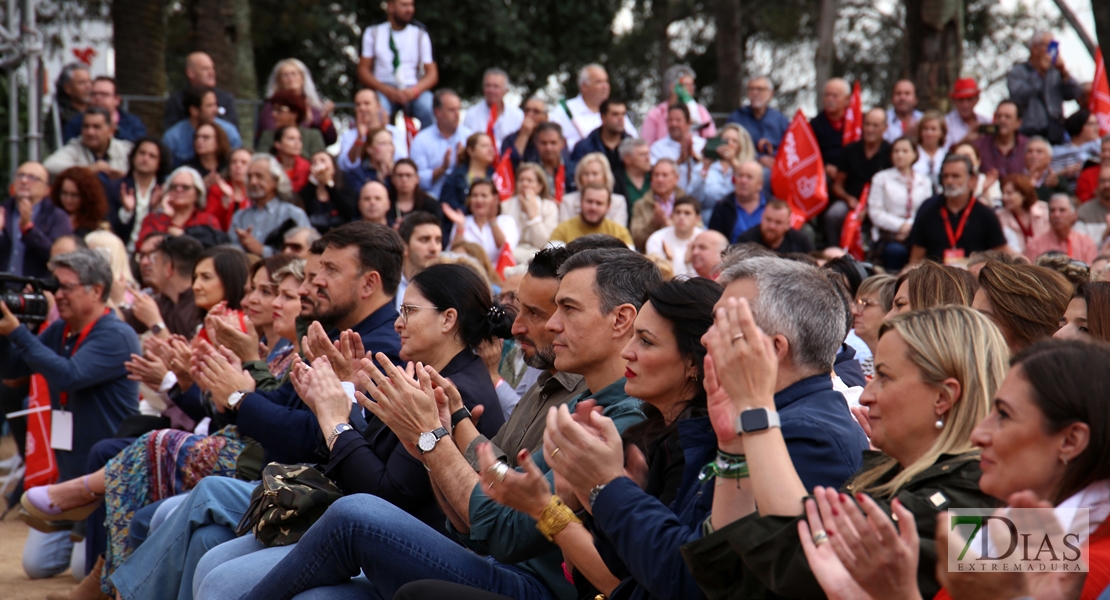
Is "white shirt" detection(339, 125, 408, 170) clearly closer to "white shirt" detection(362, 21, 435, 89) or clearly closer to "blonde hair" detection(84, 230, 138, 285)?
"white shirt" detection(362, 21, 435, 89)

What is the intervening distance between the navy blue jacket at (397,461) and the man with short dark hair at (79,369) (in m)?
2.87

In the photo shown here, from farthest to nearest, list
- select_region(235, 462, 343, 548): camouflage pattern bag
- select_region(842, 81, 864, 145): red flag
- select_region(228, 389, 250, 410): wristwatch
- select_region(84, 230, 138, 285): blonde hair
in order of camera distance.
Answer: select_region(842, 81, 864, 145): red flag < select_region(84, 230, 138, 285): blonde hair < select_region(228, 389, 250, 410): wristwatch < select_region(235, 462, 343, 548): camouflage pattern bag

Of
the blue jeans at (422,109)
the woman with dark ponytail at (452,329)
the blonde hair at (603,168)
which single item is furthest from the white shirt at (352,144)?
the woman with dark ponytail at (452,329)

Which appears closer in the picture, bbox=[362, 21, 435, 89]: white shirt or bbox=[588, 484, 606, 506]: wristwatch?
bbox=[588, 484, 606, 506]: wristwatch

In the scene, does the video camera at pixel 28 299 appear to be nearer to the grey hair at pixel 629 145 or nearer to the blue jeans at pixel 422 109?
the grey hair at pixel 629 145

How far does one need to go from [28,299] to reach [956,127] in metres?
9.82

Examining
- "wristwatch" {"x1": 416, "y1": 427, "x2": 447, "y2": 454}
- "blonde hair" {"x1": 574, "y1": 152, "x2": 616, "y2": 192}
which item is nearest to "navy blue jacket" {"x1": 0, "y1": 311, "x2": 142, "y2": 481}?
Answer: "wristwatch" {"x1": 416, "y1": 427, "x2": 447, "y2": 454}

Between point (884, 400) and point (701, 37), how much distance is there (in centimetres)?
2066

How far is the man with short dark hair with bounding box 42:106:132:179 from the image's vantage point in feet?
33.6

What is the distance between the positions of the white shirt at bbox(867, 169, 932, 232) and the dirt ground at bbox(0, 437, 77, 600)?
7463 mm

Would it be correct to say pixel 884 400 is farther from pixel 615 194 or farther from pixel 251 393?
pixel 615 194

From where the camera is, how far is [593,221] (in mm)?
9266

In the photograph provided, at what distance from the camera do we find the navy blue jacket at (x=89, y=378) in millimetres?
6309

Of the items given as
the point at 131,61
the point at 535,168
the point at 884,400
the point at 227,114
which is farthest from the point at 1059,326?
the point at 131,61
